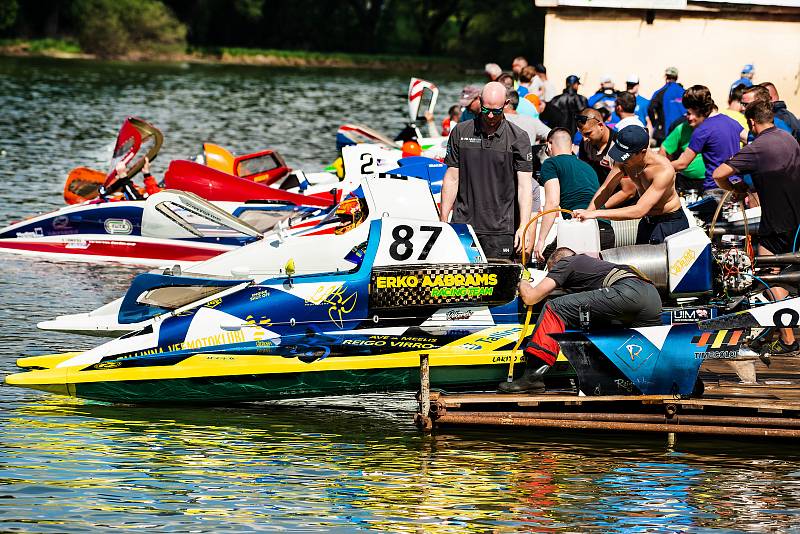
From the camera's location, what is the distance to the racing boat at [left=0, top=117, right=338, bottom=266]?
53.6 ft

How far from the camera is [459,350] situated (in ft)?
33.4

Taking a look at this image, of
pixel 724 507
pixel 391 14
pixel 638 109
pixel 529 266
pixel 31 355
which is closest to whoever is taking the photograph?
pixel 724 507

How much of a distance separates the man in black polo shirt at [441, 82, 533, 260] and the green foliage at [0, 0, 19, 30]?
64586 mm

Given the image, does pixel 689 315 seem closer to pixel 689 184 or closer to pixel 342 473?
pixel 342 473

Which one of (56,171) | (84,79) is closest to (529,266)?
(56,171)

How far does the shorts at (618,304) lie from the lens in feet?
31.7

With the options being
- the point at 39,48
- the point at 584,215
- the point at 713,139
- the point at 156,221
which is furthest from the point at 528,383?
the point at 39,48

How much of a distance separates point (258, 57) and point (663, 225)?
70.6m

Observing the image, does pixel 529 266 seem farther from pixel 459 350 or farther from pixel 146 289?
pixel 146 289

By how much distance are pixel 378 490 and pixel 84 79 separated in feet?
160

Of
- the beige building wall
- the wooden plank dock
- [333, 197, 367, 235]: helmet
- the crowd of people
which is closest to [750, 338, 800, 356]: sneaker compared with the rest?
the crowd of people

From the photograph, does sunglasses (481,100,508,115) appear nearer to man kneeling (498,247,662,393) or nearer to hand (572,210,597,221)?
hand (572,210,597,221)

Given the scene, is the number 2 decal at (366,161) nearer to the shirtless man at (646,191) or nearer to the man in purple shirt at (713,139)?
the man in purple shirt at (713,139)

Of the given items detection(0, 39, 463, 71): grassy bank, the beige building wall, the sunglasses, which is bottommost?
the sunglasses
